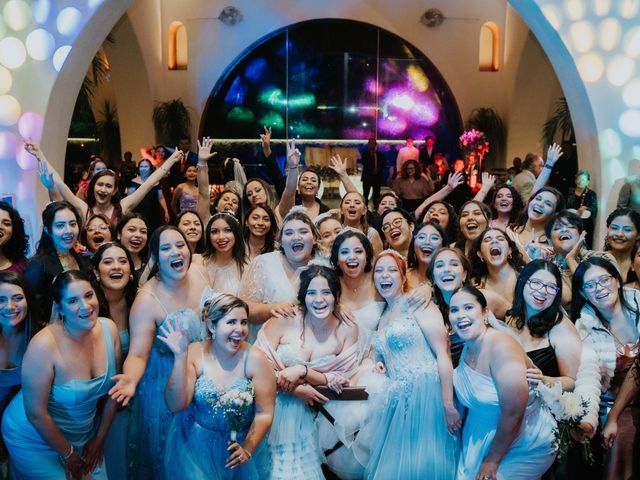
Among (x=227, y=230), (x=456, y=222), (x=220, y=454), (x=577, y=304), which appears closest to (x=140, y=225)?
(x=227, y=230)

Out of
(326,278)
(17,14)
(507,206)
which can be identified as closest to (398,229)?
(507,206)

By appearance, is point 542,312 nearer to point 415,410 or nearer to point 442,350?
point 442,350

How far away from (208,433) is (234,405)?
0.86 feet

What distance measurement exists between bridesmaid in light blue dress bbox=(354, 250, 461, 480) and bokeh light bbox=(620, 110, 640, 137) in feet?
12.9

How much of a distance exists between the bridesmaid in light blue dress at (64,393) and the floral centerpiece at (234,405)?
586 mm

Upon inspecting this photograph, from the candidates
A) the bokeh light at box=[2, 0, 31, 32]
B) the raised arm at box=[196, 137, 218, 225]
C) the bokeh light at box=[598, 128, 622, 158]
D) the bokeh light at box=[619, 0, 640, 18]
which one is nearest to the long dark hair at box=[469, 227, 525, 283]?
the raised arm at box=[196, 137, 218, 225]

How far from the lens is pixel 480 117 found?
13453mm

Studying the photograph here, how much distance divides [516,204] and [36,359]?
4031mm

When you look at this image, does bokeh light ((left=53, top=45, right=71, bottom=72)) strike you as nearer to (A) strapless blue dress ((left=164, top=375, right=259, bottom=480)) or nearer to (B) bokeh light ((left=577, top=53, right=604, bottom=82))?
(A) strapless blue dress ((left=164, top=375, right=259, bottom=480))

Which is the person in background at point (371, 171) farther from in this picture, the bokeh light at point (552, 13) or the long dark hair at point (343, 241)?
the long dark hair at point (343, 241)

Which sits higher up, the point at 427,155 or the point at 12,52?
the point at 12,52

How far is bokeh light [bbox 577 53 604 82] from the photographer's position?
21.0 feet

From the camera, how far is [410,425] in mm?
3496

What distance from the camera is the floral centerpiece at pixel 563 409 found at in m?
3.13
